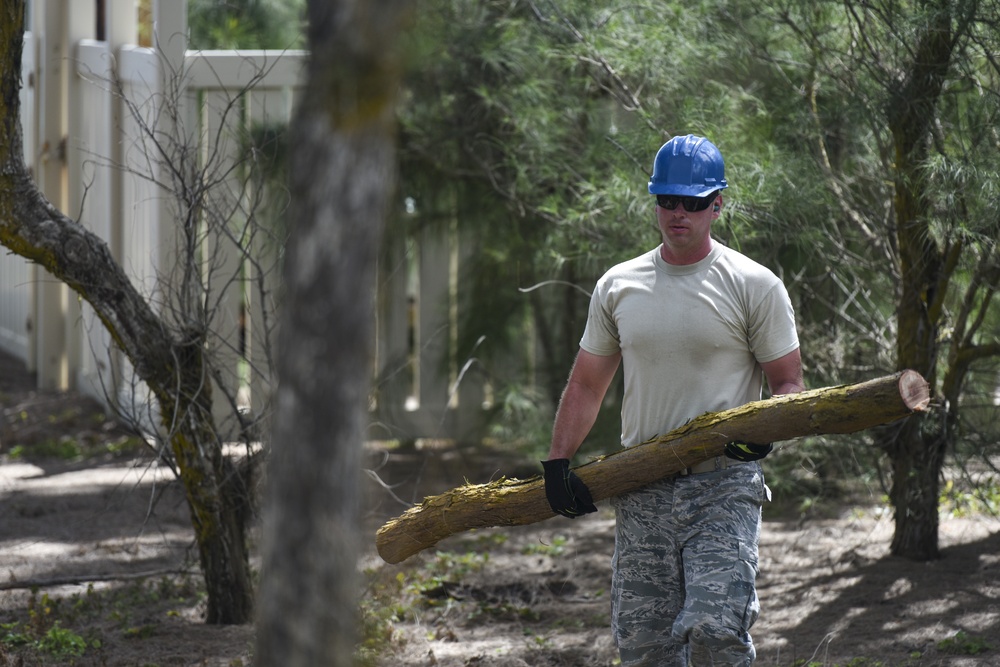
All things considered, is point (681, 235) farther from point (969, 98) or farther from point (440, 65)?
point (440, 65)

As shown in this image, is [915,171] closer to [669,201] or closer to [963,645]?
[669,201]

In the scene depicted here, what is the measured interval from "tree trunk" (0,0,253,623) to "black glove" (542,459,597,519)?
5.08 feet

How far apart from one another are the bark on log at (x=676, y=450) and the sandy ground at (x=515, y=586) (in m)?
0.77

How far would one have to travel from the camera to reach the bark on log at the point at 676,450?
306 centimetres

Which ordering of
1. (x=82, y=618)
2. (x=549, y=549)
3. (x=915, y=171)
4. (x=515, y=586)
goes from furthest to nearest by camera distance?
1. (x=549, y=549)
2. (x=515, y=586)
3. (x=82, y=618)
4. (x=915, y=171)

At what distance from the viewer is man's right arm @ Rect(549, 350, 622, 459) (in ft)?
11.4

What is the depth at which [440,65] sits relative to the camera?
668 centimetres

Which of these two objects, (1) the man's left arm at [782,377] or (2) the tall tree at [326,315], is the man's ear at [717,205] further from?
(2) the tall tree at [326,315]

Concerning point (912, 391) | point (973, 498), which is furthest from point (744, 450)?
point (973, 498)

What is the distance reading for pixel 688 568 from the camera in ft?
10.5

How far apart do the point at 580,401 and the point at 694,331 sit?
1.48 feet

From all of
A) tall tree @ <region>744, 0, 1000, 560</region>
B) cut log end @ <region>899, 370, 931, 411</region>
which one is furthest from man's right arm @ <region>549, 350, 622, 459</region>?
tall tree @ <region>744, 0, 1000, 560</region>

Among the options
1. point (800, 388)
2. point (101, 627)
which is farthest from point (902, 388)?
point (101, 627)

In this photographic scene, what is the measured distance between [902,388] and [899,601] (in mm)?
2042
